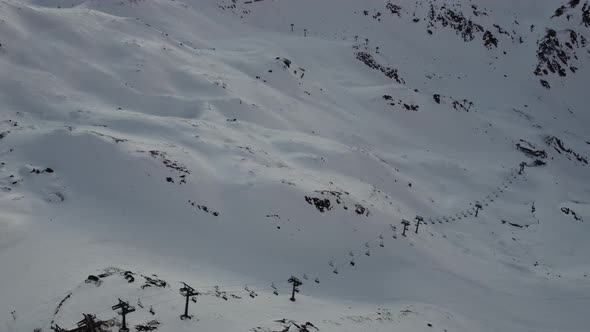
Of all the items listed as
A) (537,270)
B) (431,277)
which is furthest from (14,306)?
(537,270)

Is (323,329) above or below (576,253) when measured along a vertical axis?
below

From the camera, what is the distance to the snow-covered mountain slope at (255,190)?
14938 mm

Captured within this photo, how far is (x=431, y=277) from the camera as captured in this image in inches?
852

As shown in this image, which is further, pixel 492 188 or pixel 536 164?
pixel 536 164

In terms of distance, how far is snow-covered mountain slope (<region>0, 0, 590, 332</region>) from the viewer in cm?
1494

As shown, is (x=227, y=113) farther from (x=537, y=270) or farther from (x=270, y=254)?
(x=537, y=270)

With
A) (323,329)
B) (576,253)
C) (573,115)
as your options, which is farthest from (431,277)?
(573,115)

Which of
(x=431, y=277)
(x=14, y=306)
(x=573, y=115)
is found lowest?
(x=14, y=306)

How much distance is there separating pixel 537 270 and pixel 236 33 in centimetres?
4084

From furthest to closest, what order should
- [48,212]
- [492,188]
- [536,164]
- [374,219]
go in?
[536,164], [492,188], [374,219], [48,212]

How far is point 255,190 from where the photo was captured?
22.2m

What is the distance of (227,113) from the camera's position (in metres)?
30.9

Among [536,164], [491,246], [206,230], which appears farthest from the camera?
[536,164]

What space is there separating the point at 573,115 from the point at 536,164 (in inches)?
1014
